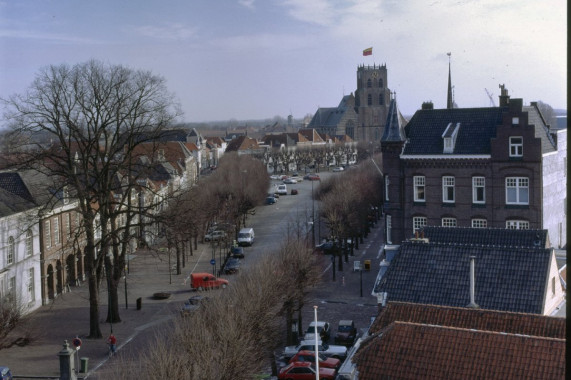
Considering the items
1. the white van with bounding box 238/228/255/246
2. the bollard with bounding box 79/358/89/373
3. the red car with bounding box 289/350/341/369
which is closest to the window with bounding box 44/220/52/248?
the bollard with bounding box 79/358/89/373

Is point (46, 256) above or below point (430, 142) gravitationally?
below

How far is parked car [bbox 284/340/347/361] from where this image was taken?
32078 millimetres

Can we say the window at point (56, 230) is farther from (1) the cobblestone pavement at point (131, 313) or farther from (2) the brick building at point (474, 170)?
(2) the brick building at point (474, 170)

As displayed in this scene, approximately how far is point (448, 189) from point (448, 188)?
0.25ft

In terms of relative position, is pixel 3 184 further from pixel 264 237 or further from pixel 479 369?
pixel 479 369

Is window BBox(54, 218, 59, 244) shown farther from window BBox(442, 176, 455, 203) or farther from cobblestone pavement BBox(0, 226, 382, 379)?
window BBox(442, 176, 455, 203)

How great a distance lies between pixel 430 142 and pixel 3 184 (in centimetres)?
2988

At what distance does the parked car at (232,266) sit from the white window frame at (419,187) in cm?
1591

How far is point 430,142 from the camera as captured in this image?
47.1m

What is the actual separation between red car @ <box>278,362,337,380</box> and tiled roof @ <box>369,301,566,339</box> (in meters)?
5.93

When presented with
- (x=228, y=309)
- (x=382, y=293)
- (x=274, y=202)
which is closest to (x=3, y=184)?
(x=228, y=309)

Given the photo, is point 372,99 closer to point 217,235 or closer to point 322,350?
point 217,235

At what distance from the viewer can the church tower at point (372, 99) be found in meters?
167

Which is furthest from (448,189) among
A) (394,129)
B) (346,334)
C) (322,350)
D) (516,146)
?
(322,350)
